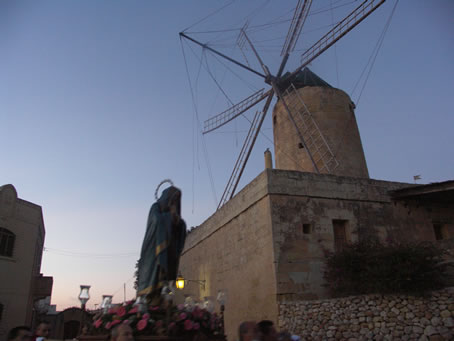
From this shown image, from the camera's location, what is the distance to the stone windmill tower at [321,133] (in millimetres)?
15852

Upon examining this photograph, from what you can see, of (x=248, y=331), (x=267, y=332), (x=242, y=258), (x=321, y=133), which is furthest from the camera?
(x=321, y=133)

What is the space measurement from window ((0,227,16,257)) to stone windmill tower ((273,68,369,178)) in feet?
44.6

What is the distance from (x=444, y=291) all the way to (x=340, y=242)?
3647 millimetres

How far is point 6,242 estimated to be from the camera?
16.5 m

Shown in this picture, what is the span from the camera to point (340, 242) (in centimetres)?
1138

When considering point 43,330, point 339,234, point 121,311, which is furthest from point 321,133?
point 43,330

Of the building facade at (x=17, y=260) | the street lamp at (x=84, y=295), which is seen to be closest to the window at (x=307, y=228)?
the street lamp at (x=84, y=295)

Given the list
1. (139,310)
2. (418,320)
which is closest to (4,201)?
(139,310)

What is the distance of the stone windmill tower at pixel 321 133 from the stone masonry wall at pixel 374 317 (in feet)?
23.2

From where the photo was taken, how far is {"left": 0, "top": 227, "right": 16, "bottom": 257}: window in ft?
53.4

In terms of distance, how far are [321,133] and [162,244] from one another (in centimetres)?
1246

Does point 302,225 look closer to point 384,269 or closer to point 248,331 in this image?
point 384,269

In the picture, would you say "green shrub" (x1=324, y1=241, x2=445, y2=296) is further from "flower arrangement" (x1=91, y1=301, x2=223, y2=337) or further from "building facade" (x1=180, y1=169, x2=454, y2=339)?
"flower arrangement" (x1=91, y1=301, x2=223, y2=337)

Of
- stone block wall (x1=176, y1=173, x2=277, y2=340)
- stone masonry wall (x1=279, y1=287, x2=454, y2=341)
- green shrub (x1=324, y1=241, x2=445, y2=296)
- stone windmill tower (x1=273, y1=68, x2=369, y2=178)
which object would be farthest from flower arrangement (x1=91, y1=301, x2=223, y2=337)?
stone windmill tower (x1=273, y1=68, x2=369, y2=178)
